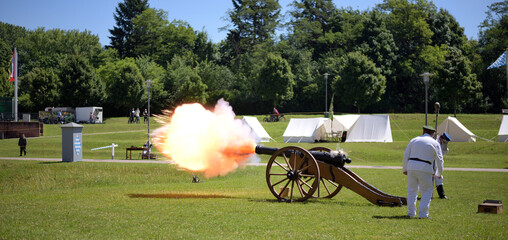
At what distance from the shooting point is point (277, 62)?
246 ft

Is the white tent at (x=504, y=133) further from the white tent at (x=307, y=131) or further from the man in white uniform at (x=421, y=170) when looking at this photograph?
the man in white uniform at (x=421, y=170)

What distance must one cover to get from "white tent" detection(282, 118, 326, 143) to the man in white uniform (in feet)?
106

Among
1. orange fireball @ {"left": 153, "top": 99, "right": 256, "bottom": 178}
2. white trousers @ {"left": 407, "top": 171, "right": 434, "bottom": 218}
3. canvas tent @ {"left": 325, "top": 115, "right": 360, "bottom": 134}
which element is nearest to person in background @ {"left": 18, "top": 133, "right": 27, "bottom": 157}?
orange fireball @ {"left": 153, "top": 99, "right": 256, "bottom": 178}

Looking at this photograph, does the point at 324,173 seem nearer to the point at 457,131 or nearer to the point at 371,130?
the point at 371,130

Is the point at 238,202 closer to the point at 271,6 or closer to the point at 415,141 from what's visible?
the point at 415,141

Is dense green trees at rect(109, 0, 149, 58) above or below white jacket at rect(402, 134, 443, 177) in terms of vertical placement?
above

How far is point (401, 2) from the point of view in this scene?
88.6m

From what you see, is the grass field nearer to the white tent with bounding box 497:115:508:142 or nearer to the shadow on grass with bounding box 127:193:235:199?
the shadow on grass with bounding box 127:193:235:199

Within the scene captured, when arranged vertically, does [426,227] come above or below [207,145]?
below

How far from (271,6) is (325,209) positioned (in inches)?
3599

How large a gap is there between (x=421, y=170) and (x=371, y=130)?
104ft

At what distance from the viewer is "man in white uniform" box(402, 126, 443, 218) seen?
10586 millimetres

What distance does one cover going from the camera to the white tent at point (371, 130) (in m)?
41.2

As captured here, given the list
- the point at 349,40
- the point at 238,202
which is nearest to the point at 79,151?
the point at 238,202
